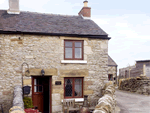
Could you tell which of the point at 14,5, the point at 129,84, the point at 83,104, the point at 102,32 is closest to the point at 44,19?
the point at 14,5

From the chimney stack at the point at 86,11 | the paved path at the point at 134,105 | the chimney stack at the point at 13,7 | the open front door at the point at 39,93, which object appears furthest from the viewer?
the chimney stack at the point at 86,11

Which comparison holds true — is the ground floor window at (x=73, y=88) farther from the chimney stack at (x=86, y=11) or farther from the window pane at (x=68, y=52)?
the chimney stack at (x=86, y=11)

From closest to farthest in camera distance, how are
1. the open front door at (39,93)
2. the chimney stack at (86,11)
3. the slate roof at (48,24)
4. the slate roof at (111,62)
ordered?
the slate roof at (48,24) < the open front door at (39,93) < the chimney stack at (86,11) < the slate roof at (111,62)

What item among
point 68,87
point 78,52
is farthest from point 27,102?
point 78,52

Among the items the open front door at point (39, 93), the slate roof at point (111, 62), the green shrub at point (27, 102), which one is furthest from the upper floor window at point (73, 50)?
the slate roof at point (111, 62)

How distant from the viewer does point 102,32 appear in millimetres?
10539

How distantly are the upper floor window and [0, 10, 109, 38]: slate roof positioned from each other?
556mm

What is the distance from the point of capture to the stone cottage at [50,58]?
926 centimetres

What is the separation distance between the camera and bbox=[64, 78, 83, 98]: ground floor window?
33.0 feet

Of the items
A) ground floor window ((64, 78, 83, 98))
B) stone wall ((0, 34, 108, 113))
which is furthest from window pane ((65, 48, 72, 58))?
ground floor window ((64, 78, 83, 98))

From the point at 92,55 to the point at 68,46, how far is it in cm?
147

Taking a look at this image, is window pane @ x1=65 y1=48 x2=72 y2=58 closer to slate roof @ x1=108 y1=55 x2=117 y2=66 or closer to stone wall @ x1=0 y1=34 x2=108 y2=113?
stone wall @ x1=0 y1=34 x2=108 y2=113

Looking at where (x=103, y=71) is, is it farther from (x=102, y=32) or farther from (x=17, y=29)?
(x=17, y=29)

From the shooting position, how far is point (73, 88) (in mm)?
10070
